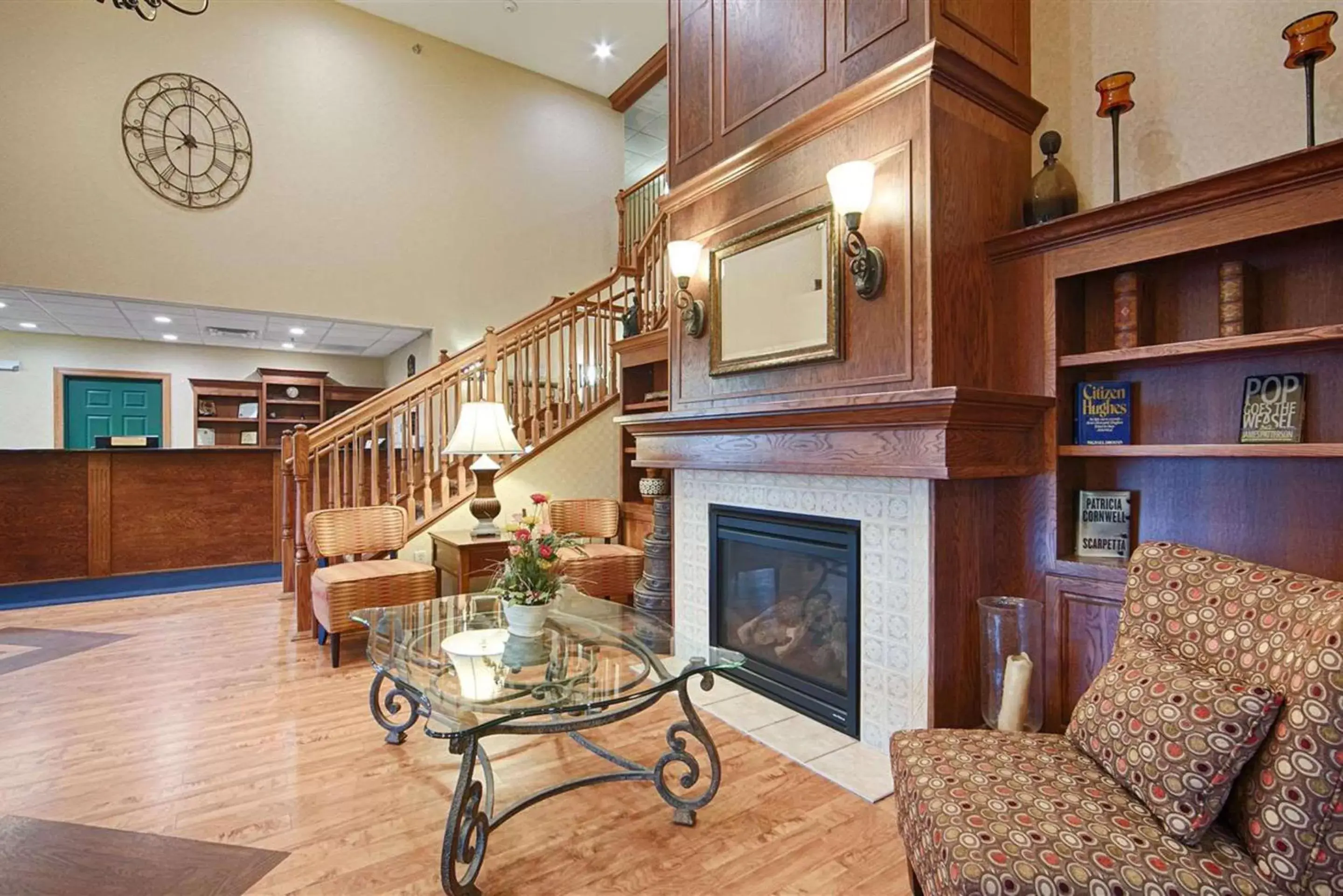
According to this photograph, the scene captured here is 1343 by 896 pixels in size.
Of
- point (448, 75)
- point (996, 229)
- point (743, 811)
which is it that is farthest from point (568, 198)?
point (743, 811)

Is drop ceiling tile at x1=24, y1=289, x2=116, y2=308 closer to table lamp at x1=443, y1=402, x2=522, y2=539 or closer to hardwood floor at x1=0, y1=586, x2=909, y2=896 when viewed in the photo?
hardwood floor at x1=0, y1=586, x2=909, y2=896

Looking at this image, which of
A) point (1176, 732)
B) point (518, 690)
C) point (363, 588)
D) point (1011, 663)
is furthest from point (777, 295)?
point (363, 588)

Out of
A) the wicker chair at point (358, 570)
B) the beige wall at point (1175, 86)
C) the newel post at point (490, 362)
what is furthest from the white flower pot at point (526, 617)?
Answer: the newel post at point (490, 362)

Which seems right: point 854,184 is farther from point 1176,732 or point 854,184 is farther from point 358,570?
point 358,570

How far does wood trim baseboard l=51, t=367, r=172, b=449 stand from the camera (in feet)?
25.1

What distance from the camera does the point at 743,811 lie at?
6.80ft

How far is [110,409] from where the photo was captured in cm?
800

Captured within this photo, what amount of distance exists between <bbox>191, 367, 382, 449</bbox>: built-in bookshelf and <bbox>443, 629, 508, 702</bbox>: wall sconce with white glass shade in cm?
745

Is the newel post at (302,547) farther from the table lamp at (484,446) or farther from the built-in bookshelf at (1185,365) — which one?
the built-in bookshelf at (1185,365)

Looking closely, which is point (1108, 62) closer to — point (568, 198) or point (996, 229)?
point (996, 229)

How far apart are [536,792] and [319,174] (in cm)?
621

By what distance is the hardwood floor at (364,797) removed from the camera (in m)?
1.77

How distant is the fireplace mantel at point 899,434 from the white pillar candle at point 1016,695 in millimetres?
630

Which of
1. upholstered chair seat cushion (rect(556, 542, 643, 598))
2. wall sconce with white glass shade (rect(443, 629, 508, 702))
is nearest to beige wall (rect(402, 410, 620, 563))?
upholstered chair seat cushion (rect(556, 542, 643, 598))
